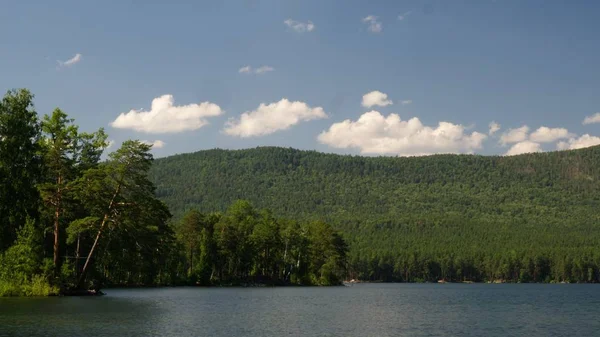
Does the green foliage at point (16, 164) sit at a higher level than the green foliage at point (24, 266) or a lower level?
higher

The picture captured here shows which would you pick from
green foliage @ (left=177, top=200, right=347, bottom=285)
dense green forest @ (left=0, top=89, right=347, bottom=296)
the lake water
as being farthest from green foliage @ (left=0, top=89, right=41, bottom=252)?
green foliage @ (left=177, top=200, right=347, bottom=285)

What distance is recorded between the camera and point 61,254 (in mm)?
78812

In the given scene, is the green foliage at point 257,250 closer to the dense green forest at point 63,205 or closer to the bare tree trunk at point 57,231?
the dense green forest at point 63,205

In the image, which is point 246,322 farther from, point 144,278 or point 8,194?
point 144,278

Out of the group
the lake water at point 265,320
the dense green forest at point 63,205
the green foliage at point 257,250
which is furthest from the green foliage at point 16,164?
the green foliage at point 257,250

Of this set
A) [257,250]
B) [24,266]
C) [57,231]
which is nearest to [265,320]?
[24,266]

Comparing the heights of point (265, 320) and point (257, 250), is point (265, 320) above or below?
below

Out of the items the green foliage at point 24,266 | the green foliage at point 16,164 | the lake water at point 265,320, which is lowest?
the lake water at point 265,320

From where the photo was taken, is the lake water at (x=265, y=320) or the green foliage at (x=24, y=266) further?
the green foliage at (x=24, y=266)

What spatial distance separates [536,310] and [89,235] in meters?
50.4

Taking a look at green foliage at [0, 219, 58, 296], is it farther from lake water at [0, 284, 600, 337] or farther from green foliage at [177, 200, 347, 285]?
green foliage at [177, 200, 347, 285]

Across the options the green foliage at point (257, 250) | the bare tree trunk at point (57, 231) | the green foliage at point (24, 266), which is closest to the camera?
the green foliage at point (24, 266)

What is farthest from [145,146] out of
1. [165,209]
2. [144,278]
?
[144,278]

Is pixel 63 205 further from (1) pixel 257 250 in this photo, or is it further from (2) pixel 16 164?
(1) pixel 257 250
